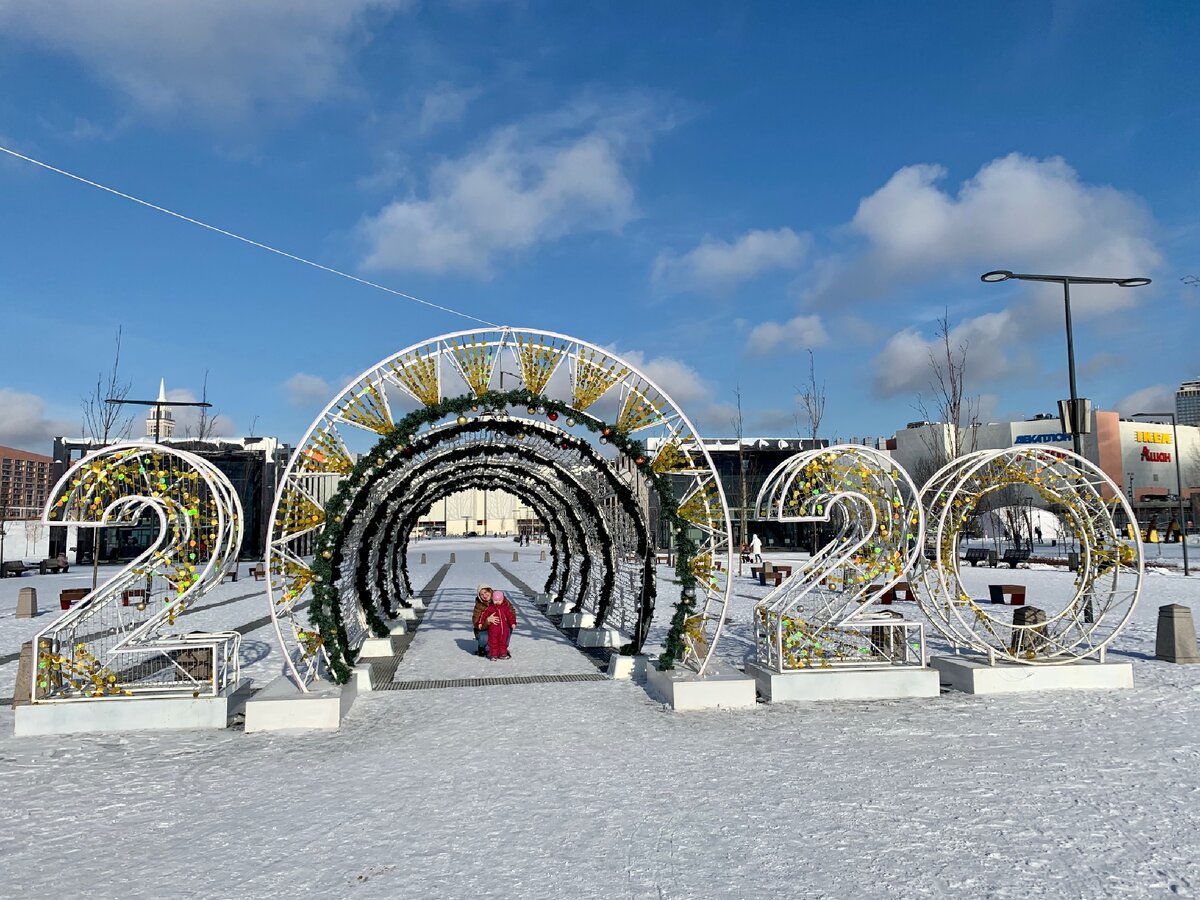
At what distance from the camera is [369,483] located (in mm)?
8875

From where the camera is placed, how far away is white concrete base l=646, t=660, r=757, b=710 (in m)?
8.30

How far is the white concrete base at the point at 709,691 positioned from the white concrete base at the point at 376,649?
17.6ft

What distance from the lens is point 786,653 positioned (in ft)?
29.3

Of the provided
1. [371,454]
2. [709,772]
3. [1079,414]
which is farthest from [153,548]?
[1079,414]

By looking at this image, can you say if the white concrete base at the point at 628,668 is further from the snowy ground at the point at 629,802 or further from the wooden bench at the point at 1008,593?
the wooden bench at the point at 1008,593

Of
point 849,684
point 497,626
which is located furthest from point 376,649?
point 849,684

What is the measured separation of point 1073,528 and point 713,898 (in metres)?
7.78

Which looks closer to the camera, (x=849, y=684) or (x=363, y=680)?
(x=849, y=684)

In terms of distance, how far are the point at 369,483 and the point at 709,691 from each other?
14.3 ft

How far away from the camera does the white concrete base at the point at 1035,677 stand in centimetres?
882

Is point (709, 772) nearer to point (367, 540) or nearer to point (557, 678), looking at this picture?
point (557, 678)

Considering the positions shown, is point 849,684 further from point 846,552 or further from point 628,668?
point 628,668

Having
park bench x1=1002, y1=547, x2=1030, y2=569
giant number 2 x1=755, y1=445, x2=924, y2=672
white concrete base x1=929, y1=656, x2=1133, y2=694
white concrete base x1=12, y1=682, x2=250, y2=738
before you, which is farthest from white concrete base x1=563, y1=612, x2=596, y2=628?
park bench x1=1002, y1=547, x2=1030, y2=569

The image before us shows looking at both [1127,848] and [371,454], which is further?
[371,454]
